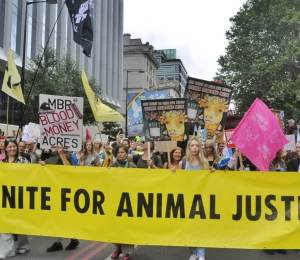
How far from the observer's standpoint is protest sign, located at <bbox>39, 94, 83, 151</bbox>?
28.5 feet

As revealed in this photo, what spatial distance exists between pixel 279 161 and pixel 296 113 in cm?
2401

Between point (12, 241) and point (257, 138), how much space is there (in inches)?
141

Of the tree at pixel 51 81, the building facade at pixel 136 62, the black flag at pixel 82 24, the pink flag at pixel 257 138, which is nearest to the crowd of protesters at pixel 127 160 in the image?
the pink flag at pixel 257 138

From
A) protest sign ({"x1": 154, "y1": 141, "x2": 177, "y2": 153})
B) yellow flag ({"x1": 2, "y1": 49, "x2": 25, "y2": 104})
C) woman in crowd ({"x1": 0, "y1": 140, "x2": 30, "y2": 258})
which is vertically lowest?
woman in crowd ({"x1": 0, "y1": 140, "x2": 30, "y2": 258})

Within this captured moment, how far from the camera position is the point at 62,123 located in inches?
342

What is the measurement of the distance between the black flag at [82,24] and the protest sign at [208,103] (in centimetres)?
663

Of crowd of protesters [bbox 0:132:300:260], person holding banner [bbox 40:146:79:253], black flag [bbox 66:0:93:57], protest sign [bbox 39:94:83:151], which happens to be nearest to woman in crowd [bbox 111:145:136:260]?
crowd of protesters [bbox 0:132:300:260]

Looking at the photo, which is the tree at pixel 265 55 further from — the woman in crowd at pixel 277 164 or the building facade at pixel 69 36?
the woman in crowd at pixel 277 164

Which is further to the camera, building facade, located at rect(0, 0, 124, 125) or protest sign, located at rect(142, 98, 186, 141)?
building facade, located at rect(0, 0, 124, 125)

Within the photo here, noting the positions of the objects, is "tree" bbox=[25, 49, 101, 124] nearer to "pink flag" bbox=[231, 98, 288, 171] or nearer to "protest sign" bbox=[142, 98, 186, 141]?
"protest sign" bbox=[142, 98, 186, 141]

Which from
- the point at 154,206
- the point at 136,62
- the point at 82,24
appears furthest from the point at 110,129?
the point at 136,62

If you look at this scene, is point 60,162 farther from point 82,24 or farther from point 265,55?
point 265,55

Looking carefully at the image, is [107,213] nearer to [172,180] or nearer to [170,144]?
[172,180]

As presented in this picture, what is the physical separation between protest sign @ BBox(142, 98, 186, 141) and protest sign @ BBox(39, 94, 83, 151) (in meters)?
2.38
